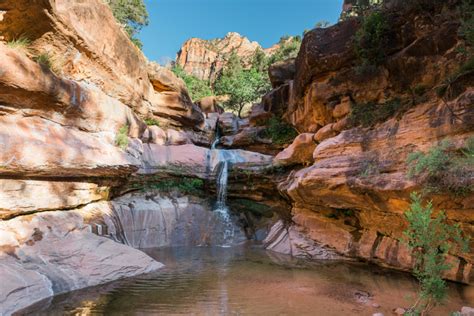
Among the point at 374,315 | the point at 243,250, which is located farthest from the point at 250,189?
the point at 374,315

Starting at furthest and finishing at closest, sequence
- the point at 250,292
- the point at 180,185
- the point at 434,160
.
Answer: the point at 180,185, the point at 250,292, the point at 434,160

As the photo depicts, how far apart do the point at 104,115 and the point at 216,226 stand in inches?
264

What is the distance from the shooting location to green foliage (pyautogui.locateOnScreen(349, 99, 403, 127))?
8578mm

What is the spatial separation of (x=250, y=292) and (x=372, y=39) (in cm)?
844

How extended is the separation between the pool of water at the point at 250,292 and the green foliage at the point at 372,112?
4.41m

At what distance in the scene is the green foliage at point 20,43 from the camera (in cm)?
794

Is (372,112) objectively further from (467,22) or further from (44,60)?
(44,60)

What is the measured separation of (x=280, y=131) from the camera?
1620 centimetres

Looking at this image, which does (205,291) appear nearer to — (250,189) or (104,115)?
(104,115)

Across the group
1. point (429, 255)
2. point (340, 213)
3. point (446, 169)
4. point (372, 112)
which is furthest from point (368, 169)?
point (429, 255)

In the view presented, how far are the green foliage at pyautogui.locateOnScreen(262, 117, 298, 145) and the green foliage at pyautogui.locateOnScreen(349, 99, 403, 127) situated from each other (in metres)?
6.06

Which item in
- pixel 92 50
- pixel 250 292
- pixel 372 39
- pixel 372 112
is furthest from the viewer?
pixel 92 50

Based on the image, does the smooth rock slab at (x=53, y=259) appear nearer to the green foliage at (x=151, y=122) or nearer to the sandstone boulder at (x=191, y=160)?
the sandstone boulder at (x=191, y=160)

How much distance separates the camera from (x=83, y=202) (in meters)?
9.63
